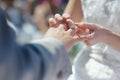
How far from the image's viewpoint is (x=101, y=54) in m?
1.81

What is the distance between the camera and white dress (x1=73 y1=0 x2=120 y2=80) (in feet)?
5.79

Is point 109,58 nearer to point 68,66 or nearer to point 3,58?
point 68,66

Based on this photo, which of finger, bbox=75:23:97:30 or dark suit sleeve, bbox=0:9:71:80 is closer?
dark suit sleeve, bbox=0:9:71:80

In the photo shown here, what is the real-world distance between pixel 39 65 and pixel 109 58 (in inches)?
A: 38.0

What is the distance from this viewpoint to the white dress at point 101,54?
1766mm

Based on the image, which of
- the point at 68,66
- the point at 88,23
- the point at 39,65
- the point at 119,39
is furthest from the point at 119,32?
the point at 39,65

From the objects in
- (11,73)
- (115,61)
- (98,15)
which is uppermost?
(98,15)

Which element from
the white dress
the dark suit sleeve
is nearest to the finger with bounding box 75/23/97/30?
the white dress

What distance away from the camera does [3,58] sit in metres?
0.81

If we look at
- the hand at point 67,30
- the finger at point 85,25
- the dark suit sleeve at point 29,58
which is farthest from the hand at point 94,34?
the dark suit sleeve at point 29,58

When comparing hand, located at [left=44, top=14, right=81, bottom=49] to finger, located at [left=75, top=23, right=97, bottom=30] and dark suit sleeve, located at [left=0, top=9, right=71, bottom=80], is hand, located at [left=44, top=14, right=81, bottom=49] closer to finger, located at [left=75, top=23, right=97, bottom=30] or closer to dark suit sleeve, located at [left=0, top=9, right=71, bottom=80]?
finger, located at [left=75, top=23, right=97, bottom=30]

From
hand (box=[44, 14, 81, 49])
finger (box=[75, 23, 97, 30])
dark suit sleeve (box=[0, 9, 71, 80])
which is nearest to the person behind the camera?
dark suit sleeve (box=[0, 9, 71, 80])

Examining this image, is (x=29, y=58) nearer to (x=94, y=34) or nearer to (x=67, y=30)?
(x=67, y=30)

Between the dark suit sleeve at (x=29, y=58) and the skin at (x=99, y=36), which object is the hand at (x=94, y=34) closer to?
the skin at (x=99, y=36)
